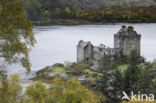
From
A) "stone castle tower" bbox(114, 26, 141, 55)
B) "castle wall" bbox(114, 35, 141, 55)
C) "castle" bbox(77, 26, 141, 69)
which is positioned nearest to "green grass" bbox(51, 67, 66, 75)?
"castle" bbox(77, 26, 141, 69)

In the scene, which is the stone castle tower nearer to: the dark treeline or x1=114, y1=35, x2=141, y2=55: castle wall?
x1=114, y1=35, x2=141, y2=55: castle wall

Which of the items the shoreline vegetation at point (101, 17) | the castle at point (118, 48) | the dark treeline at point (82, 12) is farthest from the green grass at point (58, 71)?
the dark treeline at point (82, 12)

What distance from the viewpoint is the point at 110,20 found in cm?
11288

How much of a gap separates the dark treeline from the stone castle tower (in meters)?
73.1

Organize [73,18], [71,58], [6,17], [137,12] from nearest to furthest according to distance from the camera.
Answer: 1. [6,17]
2. [71,58]
3. [137,12]
4. [73,18]

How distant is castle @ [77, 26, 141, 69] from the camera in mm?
38250

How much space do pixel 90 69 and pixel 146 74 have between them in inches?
651

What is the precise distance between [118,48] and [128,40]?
1762 millimetres

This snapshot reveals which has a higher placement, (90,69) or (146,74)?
(146,74)

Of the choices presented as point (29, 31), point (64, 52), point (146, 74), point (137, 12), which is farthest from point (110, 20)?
point (29, 31)

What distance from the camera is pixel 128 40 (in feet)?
126

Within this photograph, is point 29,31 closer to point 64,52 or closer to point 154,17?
point 64,52

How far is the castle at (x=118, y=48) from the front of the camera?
38.2m

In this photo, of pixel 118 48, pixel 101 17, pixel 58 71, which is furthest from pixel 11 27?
pixel 101 17
